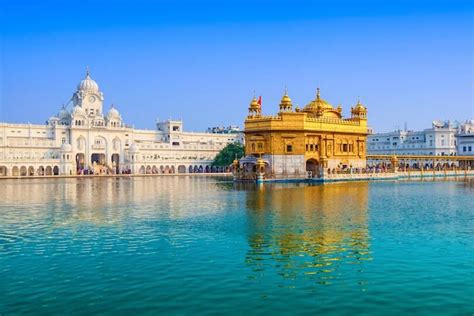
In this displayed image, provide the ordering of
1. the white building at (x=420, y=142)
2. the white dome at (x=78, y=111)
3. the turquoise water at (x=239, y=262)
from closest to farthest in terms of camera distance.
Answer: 1. the turquoise water at (x=239, y=262)
2. the white dome at (x=78, y=111)
3. the white building at (x=420, y=142)

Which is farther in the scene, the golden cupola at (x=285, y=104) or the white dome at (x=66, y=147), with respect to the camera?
the white dome at (x=66, y=147)

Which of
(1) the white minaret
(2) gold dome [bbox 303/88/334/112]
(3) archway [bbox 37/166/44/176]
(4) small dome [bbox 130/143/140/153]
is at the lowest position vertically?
(3) archway [bbox 37/166/44/176]

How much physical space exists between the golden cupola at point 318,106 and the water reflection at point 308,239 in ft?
116

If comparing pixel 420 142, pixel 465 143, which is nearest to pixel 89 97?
pixel 420 142

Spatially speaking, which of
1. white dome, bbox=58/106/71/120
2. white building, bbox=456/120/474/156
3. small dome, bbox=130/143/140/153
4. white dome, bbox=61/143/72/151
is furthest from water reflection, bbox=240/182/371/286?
white building, bbox=456/120/474/156

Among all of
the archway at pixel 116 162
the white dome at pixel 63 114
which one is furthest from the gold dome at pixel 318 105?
the white dome at pixel 63 114

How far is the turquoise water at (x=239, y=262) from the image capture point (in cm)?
1104

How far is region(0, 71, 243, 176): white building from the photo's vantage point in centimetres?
8600

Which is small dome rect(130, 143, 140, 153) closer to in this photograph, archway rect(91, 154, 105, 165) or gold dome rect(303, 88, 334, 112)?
archway rect(91, 154, 105, 165)

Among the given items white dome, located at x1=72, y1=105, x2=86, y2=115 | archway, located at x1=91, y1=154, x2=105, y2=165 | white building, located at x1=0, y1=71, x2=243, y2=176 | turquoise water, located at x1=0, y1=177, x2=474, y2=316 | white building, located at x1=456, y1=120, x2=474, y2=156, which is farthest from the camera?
white building, located at x1=456, y1=120, x2=474, y2=156

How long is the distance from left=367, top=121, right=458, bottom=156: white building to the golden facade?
54.7 metres

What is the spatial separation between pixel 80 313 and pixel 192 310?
2.04 meters

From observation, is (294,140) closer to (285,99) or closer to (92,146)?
(285,99)

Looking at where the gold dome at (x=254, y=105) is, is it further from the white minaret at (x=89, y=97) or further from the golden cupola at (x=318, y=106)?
the white minaret at (x=89, y=97)
